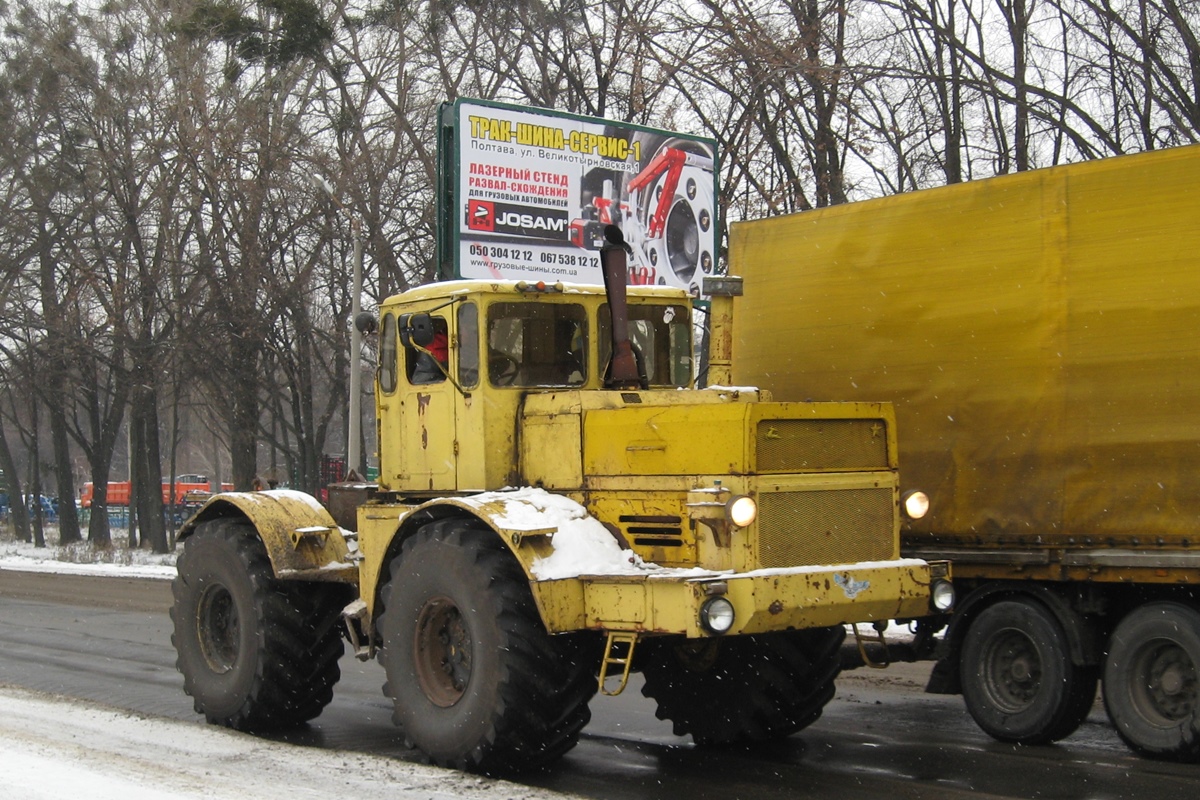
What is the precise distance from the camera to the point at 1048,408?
881 cm

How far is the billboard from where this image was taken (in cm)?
1912

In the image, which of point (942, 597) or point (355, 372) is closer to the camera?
point (942, 597)

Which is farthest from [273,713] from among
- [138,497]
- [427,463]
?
[138,497]

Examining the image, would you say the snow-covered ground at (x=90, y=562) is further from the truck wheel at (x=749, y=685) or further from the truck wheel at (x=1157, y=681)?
the truck wheel at (x=1157, y=681)

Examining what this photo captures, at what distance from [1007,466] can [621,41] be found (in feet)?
60.7

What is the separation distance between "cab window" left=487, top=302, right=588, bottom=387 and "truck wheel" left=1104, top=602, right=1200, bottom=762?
365 cm

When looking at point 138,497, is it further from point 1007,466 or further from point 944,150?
point 1007,466

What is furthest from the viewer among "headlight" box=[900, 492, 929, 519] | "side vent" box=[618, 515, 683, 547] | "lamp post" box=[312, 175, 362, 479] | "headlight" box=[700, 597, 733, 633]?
"lamp post" box=[312, 175, 362, 479]

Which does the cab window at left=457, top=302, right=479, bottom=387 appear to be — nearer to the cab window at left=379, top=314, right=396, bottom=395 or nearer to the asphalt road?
the cab window at left=379, top=314, right=396, bottom=395

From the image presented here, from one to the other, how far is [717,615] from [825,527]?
1.04 meters

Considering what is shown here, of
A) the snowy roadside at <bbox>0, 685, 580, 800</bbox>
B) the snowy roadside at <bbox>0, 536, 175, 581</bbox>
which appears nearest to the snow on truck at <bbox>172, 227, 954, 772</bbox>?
the snowy roadside at <bbox>0, 685, 580, 800</bbox>

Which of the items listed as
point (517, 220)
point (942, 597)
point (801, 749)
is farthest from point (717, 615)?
point (517, 220)

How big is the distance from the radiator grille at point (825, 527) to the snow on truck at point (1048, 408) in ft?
4.05

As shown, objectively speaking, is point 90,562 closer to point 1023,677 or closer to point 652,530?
point 652,530
